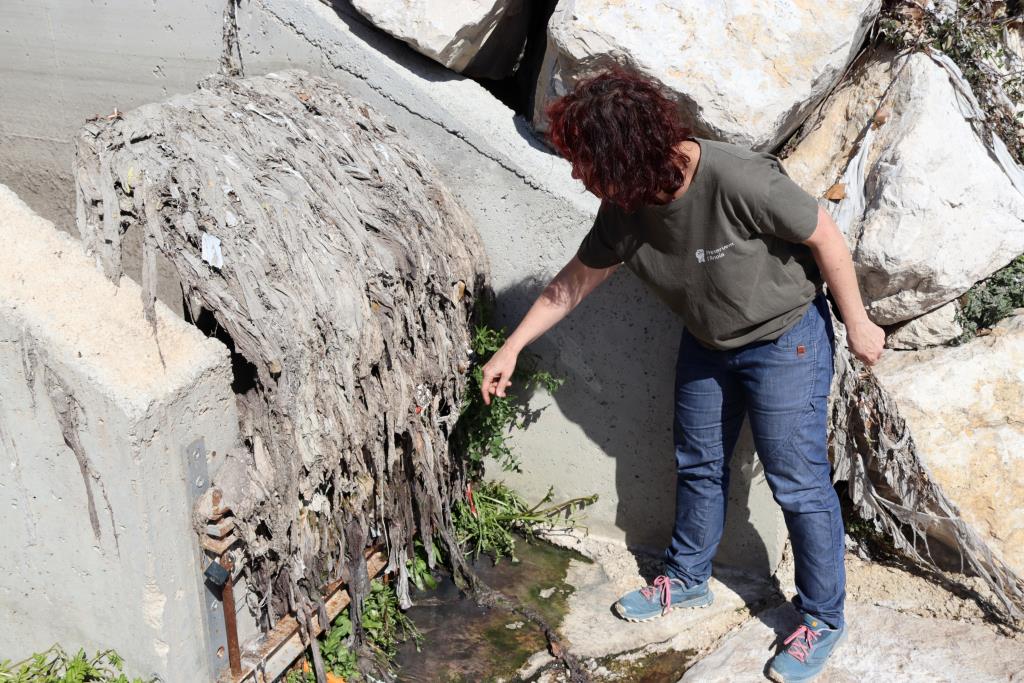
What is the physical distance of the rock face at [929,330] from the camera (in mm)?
3898

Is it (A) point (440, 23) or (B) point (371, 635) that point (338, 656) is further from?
(A) point (440, 23)

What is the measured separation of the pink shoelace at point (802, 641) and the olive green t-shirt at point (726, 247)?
1.08 meters

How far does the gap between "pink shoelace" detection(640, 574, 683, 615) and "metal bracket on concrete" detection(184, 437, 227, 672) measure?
159cm

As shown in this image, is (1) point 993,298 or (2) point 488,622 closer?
(2) point 488,622

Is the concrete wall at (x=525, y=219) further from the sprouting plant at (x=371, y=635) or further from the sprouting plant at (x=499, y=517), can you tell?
the sprouting plant at (x=371, y=635)

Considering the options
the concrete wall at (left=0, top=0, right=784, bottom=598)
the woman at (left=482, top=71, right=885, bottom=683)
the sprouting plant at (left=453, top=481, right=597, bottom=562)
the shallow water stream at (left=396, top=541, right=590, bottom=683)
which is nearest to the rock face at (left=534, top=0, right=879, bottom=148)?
the concrete wall at (left=0, top=0, right=784, bottom=598)

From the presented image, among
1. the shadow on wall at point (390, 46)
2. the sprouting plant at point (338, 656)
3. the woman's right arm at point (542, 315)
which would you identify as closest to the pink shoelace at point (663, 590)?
the woman's right arm at point (542, 315)

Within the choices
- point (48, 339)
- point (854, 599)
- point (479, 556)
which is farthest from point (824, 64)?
point (48, 339)

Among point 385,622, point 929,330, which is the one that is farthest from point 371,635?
point 929,330

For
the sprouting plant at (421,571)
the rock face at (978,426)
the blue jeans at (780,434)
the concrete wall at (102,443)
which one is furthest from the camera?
the sprouting plant at (421,571)

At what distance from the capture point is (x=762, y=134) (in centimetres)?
366

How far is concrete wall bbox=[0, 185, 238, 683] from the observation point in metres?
2.61

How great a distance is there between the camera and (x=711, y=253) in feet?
9.66

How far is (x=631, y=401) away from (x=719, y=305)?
902 mm
